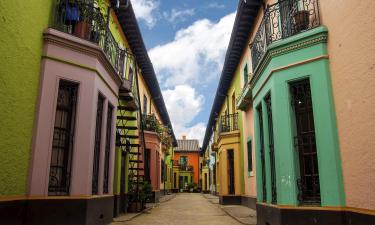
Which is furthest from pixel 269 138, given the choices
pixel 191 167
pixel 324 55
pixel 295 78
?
pixel 191 167

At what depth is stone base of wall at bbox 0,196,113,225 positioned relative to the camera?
20.2 ft

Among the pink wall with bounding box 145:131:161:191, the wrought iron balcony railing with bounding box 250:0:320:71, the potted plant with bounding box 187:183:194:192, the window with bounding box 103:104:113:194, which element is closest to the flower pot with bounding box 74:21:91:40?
the window with bounding box 103:104:113:194

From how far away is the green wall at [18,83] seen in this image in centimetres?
593

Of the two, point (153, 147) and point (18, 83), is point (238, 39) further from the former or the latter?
point (18, 83)

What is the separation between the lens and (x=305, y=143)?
713 cm

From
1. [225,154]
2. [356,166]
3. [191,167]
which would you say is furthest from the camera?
[191,167]

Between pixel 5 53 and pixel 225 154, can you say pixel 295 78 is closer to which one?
pixel 5 53

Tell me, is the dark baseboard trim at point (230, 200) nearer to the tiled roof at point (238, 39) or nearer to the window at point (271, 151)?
the tiled roof at point (238, 39)

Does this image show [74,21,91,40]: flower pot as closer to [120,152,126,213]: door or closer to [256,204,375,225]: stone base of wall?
[120,152,126,213]: door

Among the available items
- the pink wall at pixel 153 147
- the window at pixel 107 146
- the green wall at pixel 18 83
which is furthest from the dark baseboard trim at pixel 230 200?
the green wall at pixel 18 83

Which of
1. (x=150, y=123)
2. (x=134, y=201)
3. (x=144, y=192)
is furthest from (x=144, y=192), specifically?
(x=150, y=123)

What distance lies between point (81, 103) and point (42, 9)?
2234mm

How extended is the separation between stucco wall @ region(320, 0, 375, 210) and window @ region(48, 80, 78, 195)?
18.9 feet

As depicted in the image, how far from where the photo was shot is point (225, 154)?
759 inches
